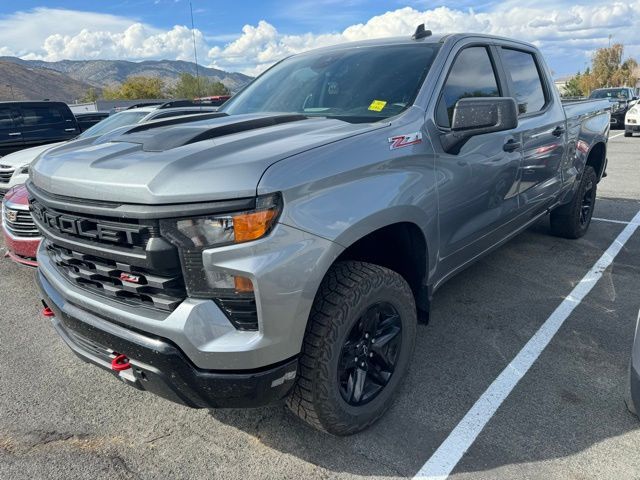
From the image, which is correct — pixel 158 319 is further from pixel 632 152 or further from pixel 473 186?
pixel 632 152

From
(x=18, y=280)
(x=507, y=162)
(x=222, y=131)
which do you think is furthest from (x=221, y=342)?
(x=18, y=280)

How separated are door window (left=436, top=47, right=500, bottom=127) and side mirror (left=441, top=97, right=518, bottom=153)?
113 millimetres

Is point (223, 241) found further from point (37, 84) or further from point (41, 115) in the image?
point (37, 84)

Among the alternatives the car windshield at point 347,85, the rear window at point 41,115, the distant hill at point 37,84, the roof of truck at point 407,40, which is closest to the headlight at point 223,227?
the car windshield at point 347,85

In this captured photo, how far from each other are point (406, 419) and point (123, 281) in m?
1.52

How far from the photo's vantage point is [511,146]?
335cm

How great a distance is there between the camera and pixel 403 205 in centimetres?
234

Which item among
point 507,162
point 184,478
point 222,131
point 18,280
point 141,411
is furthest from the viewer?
point 18,280

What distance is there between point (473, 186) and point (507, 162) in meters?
0.55

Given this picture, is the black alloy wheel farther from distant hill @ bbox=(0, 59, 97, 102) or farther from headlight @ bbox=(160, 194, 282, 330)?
distant hill @ bbox=(0, 59, 97, 102)

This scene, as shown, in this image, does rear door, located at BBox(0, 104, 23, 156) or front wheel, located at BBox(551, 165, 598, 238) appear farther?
rear door, located at BBox(0, 104, 23, 156)

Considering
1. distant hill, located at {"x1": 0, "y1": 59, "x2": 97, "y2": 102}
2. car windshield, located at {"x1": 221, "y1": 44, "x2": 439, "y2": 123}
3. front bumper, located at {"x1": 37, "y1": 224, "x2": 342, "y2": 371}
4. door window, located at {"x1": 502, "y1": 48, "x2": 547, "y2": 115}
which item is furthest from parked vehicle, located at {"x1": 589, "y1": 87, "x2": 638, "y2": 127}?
distant hill, located at {"x1": 0, "y1": 59, "x2": 97, "y2": 102}

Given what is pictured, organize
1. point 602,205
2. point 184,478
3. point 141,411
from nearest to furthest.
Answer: point 184,478 → point 141,411 → point 602,205

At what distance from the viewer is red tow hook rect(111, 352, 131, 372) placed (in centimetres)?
203
